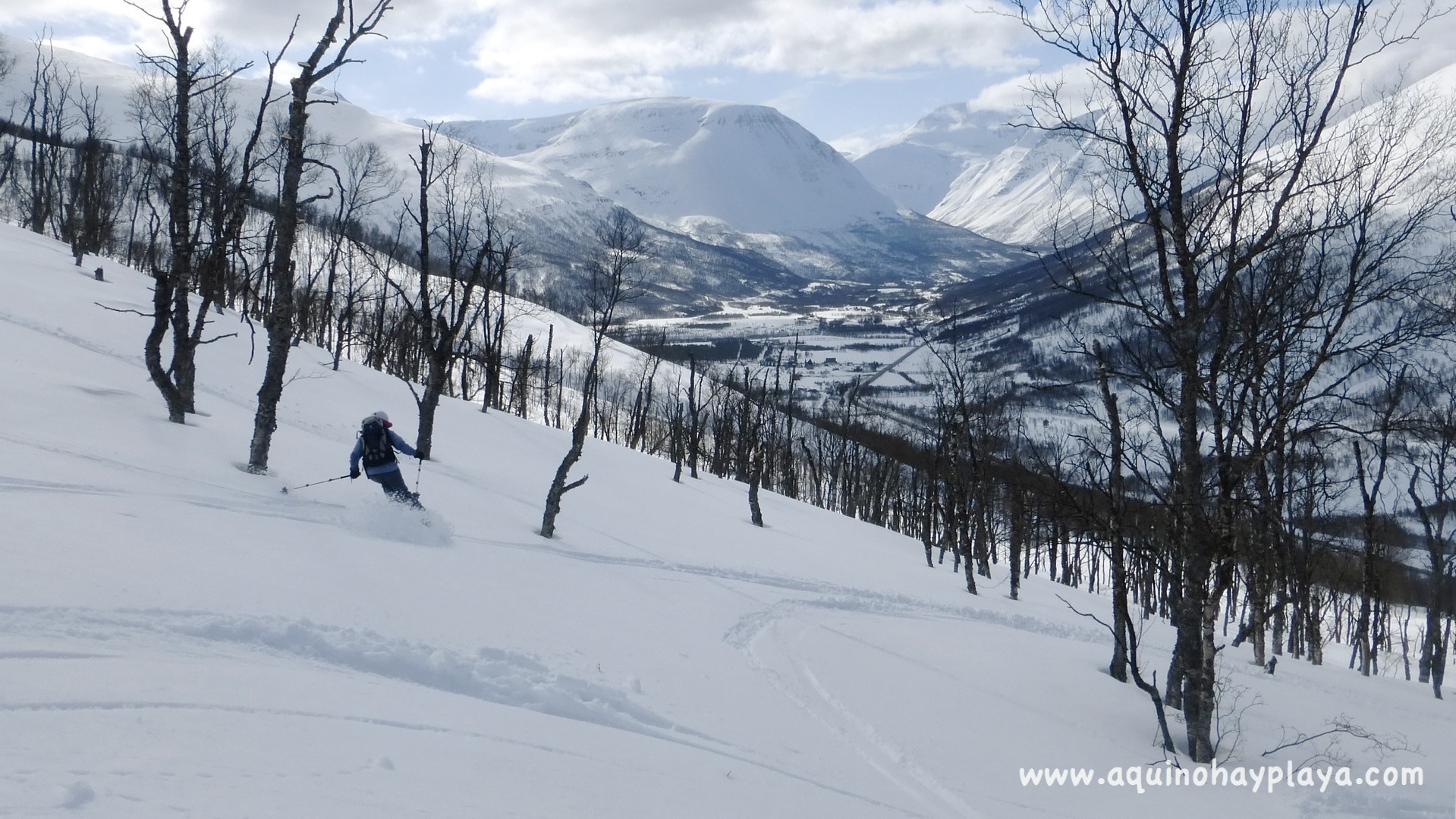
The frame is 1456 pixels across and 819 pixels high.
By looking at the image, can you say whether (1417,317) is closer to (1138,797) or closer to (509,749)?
(1138,797)

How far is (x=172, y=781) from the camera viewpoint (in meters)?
4.23

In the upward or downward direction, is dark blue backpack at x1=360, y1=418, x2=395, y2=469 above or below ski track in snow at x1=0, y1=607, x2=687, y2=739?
above

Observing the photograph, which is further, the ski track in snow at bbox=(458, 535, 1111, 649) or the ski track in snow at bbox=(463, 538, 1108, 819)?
the ski track in snow at bbox=(458, 535, 1111, 649)

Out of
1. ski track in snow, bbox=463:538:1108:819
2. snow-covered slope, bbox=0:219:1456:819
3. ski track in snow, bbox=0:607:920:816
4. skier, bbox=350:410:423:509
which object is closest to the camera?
snow-covered slope, bbox=0:219:1456:819

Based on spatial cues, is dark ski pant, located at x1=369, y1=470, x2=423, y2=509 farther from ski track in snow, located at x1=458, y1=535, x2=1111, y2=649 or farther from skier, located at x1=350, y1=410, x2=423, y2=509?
ski track in snow, located at x1=458, y1=535, x2=1111, y2=649

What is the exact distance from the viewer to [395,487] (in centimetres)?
1252

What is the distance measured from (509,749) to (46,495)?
6910 millimetres

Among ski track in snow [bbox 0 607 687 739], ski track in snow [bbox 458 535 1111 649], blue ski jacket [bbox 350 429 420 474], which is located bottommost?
ski track in snow [bbox 458 535 1111 649]

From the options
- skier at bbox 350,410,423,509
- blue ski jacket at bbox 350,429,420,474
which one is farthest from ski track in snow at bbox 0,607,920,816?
skier at bbox 350,410,423,509

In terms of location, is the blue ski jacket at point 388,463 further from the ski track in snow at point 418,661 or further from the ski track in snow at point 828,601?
the ski track in snow at point 418,661

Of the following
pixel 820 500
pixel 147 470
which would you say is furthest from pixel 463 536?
pixel 820 500

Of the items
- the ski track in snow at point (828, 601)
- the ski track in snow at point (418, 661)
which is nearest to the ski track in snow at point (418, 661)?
the ski track in snow at point (418, 661)

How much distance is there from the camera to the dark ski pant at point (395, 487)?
12.4 metres

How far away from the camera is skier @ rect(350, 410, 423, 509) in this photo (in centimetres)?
1229
